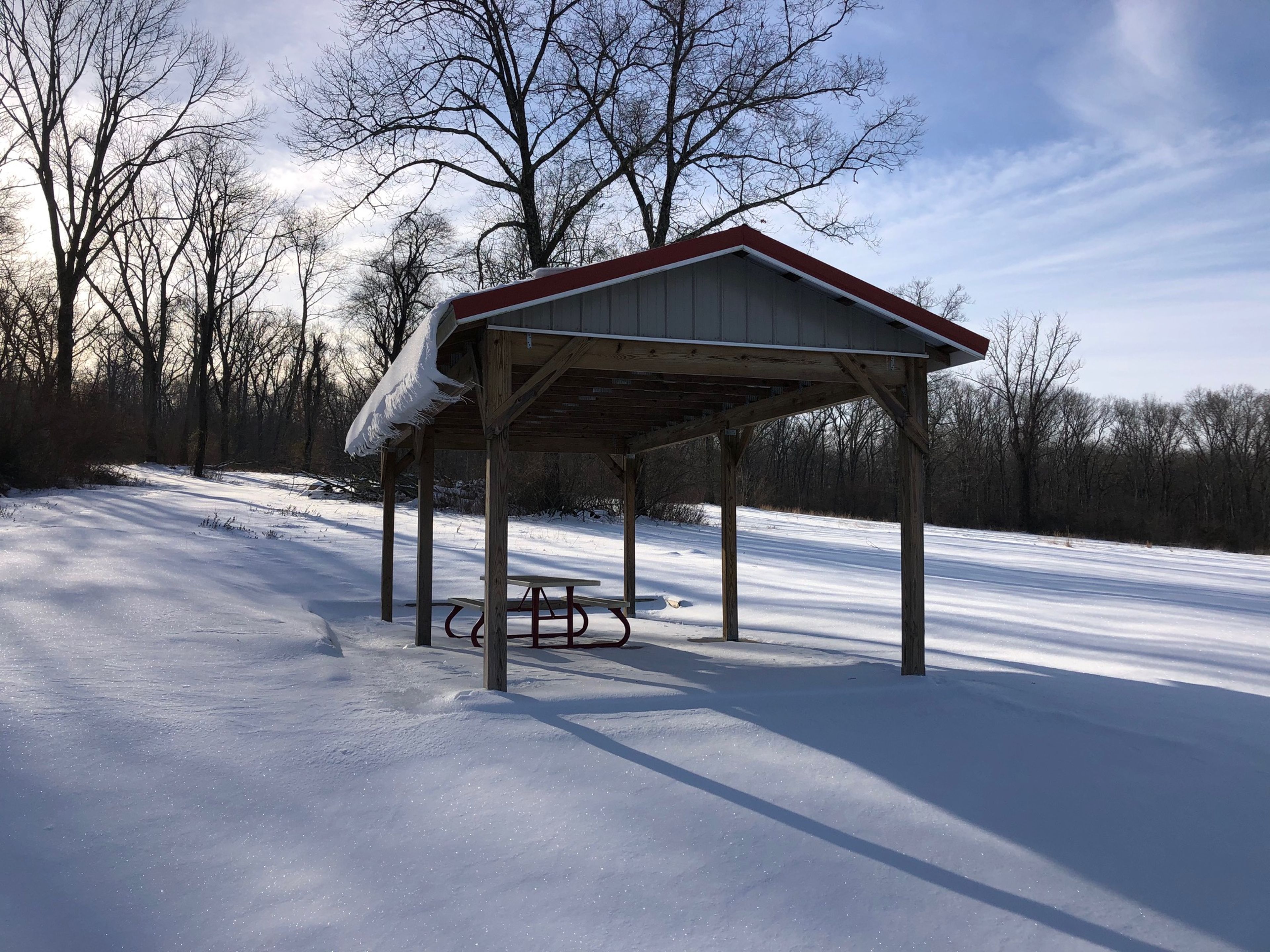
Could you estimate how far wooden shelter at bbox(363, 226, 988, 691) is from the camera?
5801 mm

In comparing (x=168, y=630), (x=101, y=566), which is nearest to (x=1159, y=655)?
(x=168, y=630)

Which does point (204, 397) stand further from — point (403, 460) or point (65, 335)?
point (403, 460)

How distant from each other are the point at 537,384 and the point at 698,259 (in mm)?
1445

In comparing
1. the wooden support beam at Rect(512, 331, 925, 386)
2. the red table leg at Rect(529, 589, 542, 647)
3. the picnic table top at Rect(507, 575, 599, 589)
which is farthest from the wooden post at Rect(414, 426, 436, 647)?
the wooden support beam at Rect(512, 331, 925, 386)

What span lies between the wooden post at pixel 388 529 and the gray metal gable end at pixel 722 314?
4.61m

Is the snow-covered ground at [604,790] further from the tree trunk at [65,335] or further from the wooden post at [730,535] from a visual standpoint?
the tree trunk at [65,335]

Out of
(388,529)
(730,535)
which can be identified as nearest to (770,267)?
(730,535)

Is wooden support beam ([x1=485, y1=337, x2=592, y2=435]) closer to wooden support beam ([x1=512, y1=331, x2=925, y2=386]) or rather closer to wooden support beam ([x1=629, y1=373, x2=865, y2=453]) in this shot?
wooden support beam ([x1=512, y1=331, x2=925, y2=386])

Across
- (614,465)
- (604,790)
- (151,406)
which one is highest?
(151,406)

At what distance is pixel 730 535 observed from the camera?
9.09m

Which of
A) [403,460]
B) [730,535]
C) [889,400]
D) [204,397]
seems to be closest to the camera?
[889,400]

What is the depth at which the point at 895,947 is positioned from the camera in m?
3.45

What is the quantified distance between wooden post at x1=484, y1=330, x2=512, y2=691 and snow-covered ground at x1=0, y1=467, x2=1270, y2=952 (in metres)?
Answer: 0.35

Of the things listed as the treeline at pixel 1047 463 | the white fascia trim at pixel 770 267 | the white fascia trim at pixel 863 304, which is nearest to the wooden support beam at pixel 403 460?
the white fascia trim at pixel 770 267
